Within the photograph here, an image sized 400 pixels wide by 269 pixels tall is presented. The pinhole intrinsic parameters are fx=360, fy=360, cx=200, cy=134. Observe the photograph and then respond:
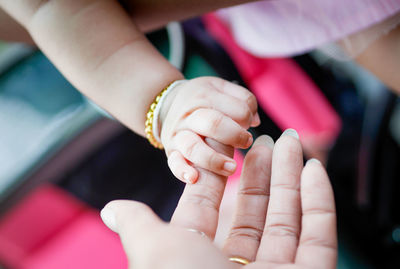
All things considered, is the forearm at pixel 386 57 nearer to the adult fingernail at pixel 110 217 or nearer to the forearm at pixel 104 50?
the forearm at pixel 104 50

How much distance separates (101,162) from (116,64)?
0.95ft

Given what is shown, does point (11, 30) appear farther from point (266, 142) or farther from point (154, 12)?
point (266, 142)

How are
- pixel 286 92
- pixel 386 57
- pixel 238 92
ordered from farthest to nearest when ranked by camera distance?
pixel 286 92 < pixel 386 57 < pixel 238 92

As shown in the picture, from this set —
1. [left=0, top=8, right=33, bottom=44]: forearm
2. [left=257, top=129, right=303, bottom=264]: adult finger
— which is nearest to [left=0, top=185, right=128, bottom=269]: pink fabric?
[left=0, top=8, right=33, bottom=44]: forearm

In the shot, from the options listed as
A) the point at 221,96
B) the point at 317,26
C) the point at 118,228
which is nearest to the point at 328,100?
the point at 317,26

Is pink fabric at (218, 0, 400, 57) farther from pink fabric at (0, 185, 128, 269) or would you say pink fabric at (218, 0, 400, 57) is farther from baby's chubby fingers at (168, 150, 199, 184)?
pink fabric at (0, 185, 128, 269)

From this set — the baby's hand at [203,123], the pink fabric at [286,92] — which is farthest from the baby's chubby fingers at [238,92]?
the pink fabric at [286,92]

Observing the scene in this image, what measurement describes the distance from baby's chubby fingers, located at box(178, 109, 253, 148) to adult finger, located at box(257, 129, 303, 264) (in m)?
0.03

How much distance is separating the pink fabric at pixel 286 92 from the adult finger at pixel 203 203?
38 cm

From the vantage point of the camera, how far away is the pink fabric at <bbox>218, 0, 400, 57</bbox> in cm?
40

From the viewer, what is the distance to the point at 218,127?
0.98ft

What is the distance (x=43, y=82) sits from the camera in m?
0.61

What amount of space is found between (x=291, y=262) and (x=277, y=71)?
1.70 ft

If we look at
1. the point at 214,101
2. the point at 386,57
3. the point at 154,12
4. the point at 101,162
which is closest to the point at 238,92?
the point at 214,101
